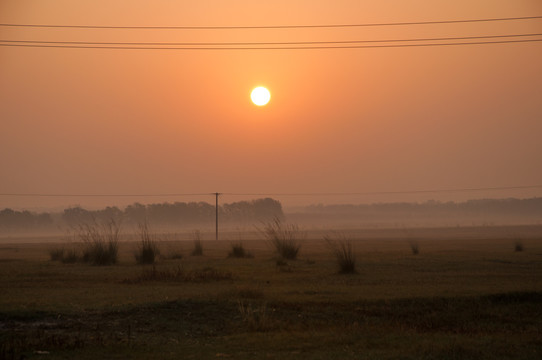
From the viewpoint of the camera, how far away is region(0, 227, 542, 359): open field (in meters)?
11.6

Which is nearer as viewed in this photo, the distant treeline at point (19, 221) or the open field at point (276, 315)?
the open field at point (276, 315)

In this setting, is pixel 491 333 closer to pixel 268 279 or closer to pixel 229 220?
pixel 268 279

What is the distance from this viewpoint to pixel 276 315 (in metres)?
15.0

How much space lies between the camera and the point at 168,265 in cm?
2791

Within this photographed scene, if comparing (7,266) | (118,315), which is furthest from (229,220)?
(118,315)

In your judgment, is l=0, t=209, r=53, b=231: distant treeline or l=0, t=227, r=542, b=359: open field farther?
l=0, t=209, r=53, b=231: distant treeline

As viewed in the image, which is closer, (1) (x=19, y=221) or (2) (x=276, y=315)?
(2) (x=276, y=315)

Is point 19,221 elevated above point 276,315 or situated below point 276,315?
above

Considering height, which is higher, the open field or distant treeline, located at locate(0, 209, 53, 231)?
distant treeline, located at locate(0, 209, 53, 231)

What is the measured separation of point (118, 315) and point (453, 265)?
49.5 ft

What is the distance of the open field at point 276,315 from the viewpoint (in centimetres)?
1162

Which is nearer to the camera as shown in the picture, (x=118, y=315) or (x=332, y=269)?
(x=118, y=315)

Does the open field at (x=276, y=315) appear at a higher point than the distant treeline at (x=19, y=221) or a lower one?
lower

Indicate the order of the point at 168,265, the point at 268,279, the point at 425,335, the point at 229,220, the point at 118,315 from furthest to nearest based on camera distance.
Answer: the point at 229,220 → the point at 168,265 → the point at 268,279 → the point at 118,315 → the point at 425,335
